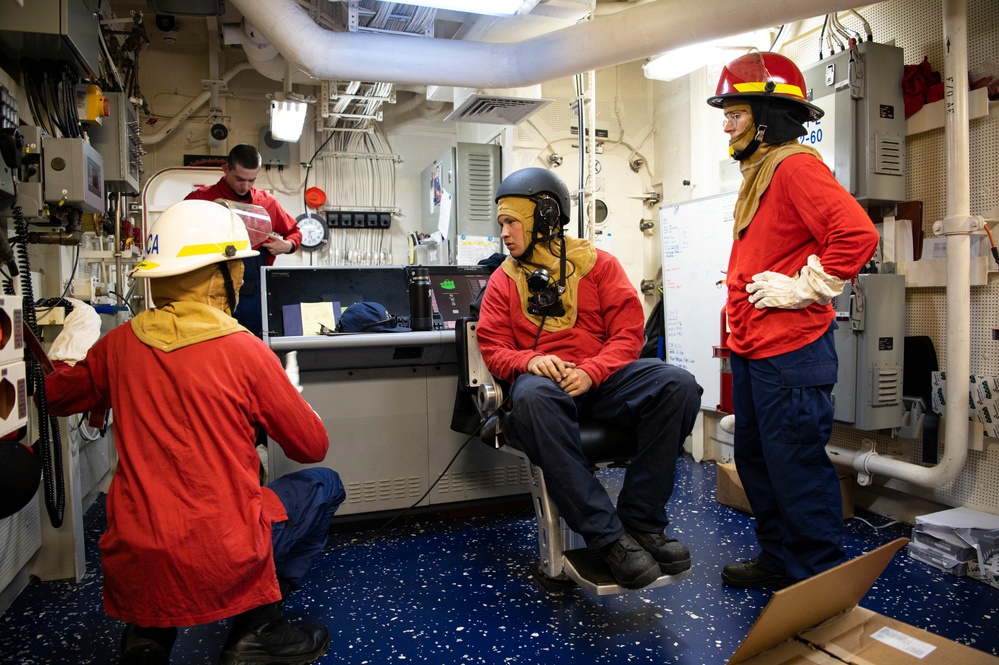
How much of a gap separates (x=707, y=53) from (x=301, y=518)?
334 centimetres

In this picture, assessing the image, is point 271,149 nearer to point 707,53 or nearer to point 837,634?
point 707,53

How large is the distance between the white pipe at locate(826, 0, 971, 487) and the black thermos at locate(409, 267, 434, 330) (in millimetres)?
2158

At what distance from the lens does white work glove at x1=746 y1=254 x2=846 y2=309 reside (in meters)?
1.91

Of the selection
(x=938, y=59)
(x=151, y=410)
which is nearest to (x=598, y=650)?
(x=151, y=410)

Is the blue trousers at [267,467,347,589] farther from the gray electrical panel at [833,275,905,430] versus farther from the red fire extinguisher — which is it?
the red fire extinguisher

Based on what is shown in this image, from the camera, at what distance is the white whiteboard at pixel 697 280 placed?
382 cm

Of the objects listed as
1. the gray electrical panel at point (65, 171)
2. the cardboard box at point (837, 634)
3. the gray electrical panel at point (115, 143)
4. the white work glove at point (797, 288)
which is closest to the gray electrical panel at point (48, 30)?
the gray electrical panel at point (65, 171)

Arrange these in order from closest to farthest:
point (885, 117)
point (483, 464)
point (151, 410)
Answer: point (151, 410) → point (885, 117) → point (483, 464)

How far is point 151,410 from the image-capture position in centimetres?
144

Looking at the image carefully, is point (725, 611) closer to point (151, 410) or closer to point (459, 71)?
point (151, 410)

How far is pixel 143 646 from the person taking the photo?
1.48 metres

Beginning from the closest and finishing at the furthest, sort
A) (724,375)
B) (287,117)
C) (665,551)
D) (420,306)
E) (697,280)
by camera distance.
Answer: (665,551) < (420,306) < (724,375) < (697,280) < (287,117)

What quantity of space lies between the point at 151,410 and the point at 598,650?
139 cm

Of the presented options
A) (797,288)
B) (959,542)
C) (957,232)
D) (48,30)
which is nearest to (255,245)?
(48,30)
